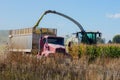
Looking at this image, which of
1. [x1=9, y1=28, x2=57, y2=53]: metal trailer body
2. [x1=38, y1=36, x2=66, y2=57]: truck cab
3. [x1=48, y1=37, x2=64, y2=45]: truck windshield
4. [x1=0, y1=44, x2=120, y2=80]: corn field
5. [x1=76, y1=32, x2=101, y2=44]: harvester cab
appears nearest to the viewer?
[x1=0, y1=44, x2=120, y2=80]: corn field

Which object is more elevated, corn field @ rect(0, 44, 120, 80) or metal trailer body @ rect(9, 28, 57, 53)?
metal trailer body @ rect(9, 28, 57, 53)

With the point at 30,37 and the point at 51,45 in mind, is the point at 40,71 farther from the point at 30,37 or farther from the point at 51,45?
the point at 30,37

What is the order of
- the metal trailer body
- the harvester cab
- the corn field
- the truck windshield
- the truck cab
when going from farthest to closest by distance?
1. the harvester cab
2. the metal trailer body
3. the truck windshield
4. the truck cab
5. the corn field

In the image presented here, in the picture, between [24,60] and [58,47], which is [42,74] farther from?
[58,47]

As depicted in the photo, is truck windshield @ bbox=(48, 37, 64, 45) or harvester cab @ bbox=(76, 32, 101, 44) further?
harvester cab @ bbox=(76, 32, 101, 44)

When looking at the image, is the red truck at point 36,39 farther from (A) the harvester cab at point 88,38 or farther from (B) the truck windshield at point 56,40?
(A) the harvester cab at point 88,38

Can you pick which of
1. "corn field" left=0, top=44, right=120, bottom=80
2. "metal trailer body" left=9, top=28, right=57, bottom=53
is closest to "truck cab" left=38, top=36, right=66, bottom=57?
"metal trailer body" left=9, top=28, right=57, bottom=53

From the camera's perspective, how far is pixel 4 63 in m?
12.6

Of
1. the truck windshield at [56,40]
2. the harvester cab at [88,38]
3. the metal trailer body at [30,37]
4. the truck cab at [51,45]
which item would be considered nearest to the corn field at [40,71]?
the truck cab at [51,45]

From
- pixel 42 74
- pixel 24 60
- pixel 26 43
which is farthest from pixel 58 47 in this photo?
pixel 42 74

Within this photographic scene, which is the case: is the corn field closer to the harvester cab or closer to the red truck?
the red truck

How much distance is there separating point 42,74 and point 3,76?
1.06 metres

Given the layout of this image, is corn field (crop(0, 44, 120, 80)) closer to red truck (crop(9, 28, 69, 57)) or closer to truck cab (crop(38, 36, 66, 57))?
truck cab (crop(38, 36, 66, 57))

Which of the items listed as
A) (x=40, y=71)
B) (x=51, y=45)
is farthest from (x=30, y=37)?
(x=40, y=71)
